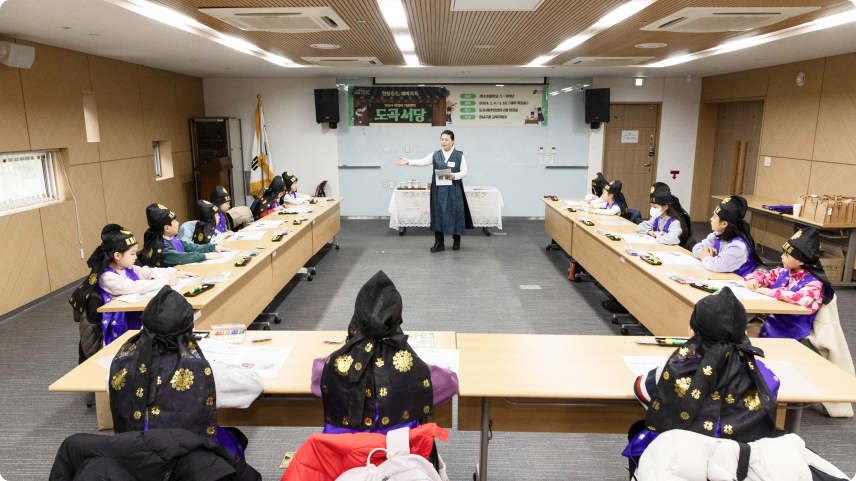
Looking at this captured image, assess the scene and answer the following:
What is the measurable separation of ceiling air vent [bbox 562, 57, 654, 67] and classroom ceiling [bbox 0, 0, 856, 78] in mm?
177

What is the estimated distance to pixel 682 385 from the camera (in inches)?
73.7

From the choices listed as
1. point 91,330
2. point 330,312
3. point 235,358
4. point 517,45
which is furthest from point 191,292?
point 517,45

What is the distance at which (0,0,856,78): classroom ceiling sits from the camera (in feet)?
12.2

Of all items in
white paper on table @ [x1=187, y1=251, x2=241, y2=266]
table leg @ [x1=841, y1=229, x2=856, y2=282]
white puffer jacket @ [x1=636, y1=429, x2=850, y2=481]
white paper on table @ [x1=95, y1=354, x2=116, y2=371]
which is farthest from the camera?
table leg @ [x1=841, y1=229, x2=856, y2=282]

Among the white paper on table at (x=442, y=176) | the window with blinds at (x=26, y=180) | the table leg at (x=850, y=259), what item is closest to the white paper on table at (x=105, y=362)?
the window with blinds at (x=26, y=180)

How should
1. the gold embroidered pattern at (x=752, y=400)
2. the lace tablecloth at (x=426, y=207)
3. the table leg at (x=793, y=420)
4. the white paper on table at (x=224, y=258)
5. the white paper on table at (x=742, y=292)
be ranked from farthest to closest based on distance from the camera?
1. the lace tablecloth at (x=426, y=207)
2. the white paper on table at (x=224, y=258)
3. the white paper on table at (x=742, y=292)
4. the table leg at (x=793, y=420)
5. the gold embroidered pattern at (x=752, y=400)

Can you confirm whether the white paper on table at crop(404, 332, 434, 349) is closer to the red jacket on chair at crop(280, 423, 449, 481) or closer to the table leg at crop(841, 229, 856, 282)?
the red jacket on chair at crop(280, 423, 449, 481)

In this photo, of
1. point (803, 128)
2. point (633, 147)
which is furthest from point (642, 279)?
point (633, 147)

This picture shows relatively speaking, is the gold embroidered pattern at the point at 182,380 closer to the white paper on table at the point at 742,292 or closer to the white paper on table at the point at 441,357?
the white paper on table at the point at 441,357

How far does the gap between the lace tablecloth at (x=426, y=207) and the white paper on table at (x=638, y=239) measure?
3.43m

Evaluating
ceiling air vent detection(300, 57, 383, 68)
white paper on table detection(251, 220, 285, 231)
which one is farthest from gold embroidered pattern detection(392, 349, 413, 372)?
ceiling air vent detection(300, 57, 383, 68)

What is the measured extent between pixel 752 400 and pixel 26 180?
644 centimetres

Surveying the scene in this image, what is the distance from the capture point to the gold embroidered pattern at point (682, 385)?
1862mm

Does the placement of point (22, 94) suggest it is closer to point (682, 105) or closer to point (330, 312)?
point (330, 312)
